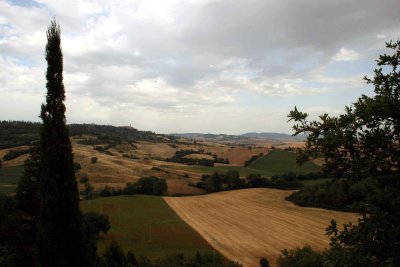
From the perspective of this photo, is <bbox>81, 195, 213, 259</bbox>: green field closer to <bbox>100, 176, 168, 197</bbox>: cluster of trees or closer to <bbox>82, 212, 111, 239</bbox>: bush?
<bbox>82, 212, 111, 239</bbox>: bush

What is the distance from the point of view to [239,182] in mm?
98750

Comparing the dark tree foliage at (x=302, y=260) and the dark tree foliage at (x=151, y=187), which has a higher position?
the dark tree foliage at (x=302, y=260)

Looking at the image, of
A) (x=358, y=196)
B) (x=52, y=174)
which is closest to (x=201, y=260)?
(x=52, y=174)

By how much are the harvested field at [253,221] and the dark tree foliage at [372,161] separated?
36617mm

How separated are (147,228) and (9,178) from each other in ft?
179

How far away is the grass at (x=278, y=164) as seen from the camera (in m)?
118

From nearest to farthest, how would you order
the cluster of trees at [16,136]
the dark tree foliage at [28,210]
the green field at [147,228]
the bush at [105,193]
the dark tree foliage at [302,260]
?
1. the dark tree foliage at [28,210]
2. the dark tree foliage at [302,260]
3. the green field at [147,228]
4. the bush at [105,193]
5. the cluster of trees at [16,136]

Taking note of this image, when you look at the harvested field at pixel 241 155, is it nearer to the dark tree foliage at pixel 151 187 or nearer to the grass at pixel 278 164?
the grass at pixel 278 164

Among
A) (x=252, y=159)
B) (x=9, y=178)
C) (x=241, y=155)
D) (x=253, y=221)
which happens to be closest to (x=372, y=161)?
(x=253, y=221)

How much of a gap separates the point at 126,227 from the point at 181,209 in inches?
666

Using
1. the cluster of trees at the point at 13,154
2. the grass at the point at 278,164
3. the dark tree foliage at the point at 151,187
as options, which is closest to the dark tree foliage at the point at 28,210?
the dark tree foliage at the point at 151,187

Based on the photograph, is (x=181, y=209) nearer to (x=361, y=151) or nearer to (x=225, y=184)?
(x=225, y=184)

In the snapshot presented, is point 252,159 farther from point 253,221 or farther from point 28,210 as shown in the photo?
point 28,210

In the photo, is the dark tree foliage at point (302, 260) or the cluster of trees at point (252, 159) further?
the cluster of trees at point (252, 159)
